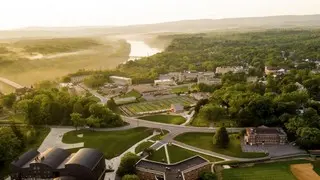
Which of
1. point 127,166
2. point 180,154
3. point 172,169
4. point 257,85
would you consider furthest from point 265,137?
point 257,85

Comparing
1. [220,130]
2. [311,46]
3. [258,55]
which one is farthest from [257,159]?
[311,46]

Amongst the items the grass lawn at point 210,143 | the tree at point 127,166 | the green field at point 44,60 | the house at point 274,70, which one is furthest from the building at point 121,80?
the tree at point 127,166

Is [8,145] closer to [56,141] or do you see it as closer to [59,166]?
[56,141]

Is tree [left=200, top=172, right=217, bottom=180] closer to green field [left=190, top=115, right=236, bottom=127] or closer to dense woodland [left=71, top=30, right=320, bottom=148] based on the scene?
dense woodland [left=71, top=30, right=320, bottom=148]

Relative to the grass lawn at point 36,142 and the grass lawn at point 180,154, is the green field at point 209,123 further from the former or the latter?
the grass lawn at point 36,142

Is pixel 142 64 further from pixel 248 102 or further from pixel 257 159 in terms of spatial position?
pixel 257 159
